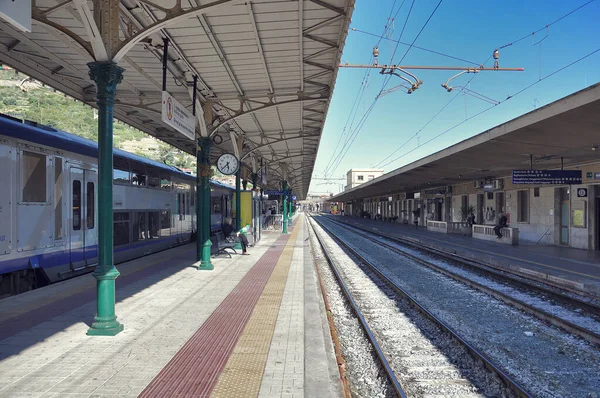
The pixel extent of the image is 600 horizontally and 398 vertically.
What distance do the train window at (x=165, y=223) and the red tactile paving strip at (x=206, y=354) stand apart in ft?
25.0

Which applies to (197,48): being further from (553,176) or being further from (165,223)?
(553,176)

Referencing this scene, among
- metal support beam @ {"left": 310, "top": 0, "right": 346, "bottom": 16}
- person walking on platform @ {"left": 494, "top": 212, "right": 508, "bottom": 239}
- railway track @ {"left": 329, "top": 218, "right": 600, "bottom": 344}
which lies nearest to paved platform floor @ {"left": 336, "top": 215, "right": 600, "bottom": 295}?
railway track @ {"left": 329, "top": 218, "right": 600, "bottom": 344}

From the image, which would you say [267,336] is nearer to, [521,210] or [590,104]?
[590,104]

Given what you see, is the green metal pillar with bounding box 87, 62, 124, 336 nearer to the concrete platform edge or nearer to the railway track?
the railway track

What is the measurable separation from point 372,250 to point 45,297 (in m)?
15.6

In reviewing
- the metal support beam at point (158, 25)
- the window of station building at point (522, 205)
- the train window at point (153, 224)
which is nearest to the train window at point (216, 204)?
the train window at point (153, 224)

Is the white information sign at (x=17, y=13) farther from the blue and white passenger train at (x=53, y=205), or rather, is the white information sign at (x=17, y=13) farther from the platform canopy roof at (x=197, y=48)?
the blue and white passenger train at (x=53, y=205)

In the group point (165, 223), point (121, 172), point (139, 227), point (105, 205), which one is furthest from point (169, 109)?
point (165, 223)

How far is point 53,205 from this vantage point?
27.8ft

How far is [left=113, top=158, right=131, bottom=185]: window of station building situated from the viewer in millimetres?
11273

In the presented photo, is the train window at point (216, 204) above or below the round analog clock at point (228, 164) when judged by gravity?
below

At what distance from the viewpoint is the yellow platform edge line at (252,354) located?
4074 mm

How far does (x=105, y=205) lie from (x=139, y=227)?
25.3 ft

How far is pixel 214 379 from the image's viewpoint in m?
4.31
